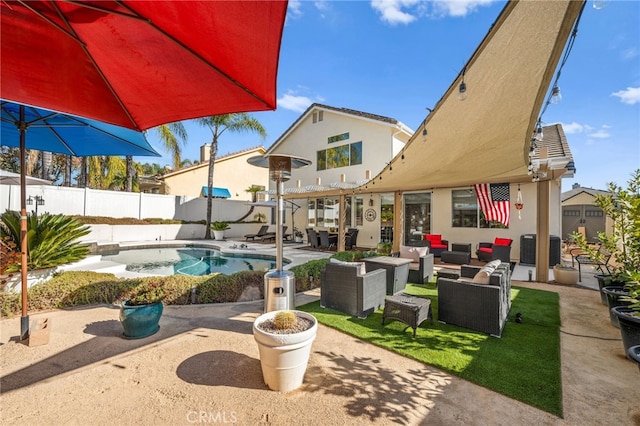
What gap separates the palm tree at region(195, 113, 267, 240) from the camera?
1767 centimetres

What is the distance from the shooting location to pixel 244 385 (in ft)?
9.57

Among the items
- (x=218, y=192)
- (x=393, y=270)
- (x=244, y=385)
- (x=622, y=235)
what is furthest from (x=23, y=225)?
(x=218, y=192)

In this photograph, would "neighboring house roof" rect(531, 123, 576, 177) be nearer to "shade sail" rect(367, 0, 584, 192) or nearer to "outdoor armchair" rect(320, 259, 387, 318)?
"shade sail" rect(367, 0, 584, 192)

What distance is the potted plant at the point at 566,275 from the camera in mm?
7250

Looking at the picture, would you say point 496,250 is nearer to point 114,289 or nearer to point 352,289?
point 352,289

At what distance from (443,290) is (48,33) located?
5.49m

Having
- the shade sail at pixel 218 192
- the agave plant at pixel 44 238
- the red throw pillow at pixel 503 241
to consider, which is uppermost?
the shade sail at pixel 218 192

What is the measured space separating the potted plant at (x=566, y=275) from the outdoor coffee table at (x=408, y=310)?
5264 millimetres

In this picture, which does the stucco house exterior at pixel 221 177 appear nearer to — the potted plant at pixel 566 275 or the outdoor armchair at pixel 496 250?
the outdoor armchair at pixel 496 250

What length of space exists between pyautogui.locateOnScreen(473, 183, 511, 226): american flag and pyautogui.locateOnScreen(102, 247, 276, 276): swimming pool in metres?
7.41

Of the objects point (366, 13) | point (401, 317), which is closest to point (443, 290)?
point (401, 317)

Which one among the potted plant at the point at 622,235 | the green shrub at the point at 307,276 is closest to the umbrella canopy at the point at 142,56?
the green shrub at the point at 307,276

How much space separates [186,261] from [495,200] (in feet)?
38.7

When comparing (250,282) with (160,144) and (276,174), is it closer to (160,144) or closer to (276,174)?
(276,174)
